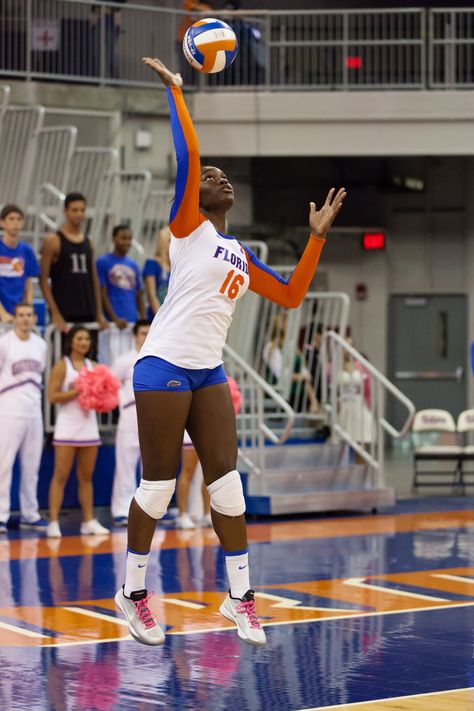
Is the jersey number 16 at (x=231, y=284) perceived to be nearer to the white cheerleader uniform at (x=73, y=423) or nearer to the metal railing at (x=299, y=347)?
the white cheerleader uniform at (x=73, y=423)

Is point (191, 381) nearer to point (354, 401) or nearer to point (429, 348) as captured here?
point (354, 401)

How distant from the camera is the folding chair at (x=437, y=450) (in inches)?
655

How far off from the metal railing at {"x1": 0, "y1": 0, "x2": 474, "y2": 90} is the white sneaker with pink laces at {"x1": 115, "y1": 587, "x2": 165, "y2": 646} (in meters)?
13.4

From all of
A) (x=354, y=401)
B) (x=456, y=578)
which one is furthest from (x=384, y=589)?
(x=354, y=401)

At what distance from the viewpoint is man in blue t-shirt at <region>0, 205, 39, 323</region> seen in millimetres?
12969

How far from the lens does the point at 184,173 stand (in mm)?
6129

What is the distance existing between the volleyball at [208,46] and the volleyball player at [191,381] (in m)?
0.17

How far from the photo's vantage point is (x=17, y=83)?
1894cm

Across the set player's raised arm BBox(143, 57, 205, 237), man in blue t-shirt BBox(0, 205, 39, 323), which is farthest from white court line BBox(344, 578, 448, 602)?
man in blue t-shirt BBox(0, 205, 39, 323)

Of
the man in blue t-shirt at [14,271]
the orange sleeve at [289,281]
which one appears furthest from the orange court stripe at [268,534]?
the orange sleeve at [289,281]

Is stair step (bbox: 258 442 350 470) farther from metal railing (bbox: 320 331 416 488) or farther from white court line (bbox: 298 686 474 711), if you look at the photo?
white court line (bbox: 298 686 474 711)

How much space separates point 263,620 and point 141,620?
1.57 metres

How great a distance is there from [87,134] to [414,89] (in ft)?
16.6

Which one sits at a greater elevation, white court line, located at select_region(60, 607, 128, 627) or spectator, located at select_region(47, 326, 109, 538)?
spectator, located at select_region(47, 326, 109, 538)
